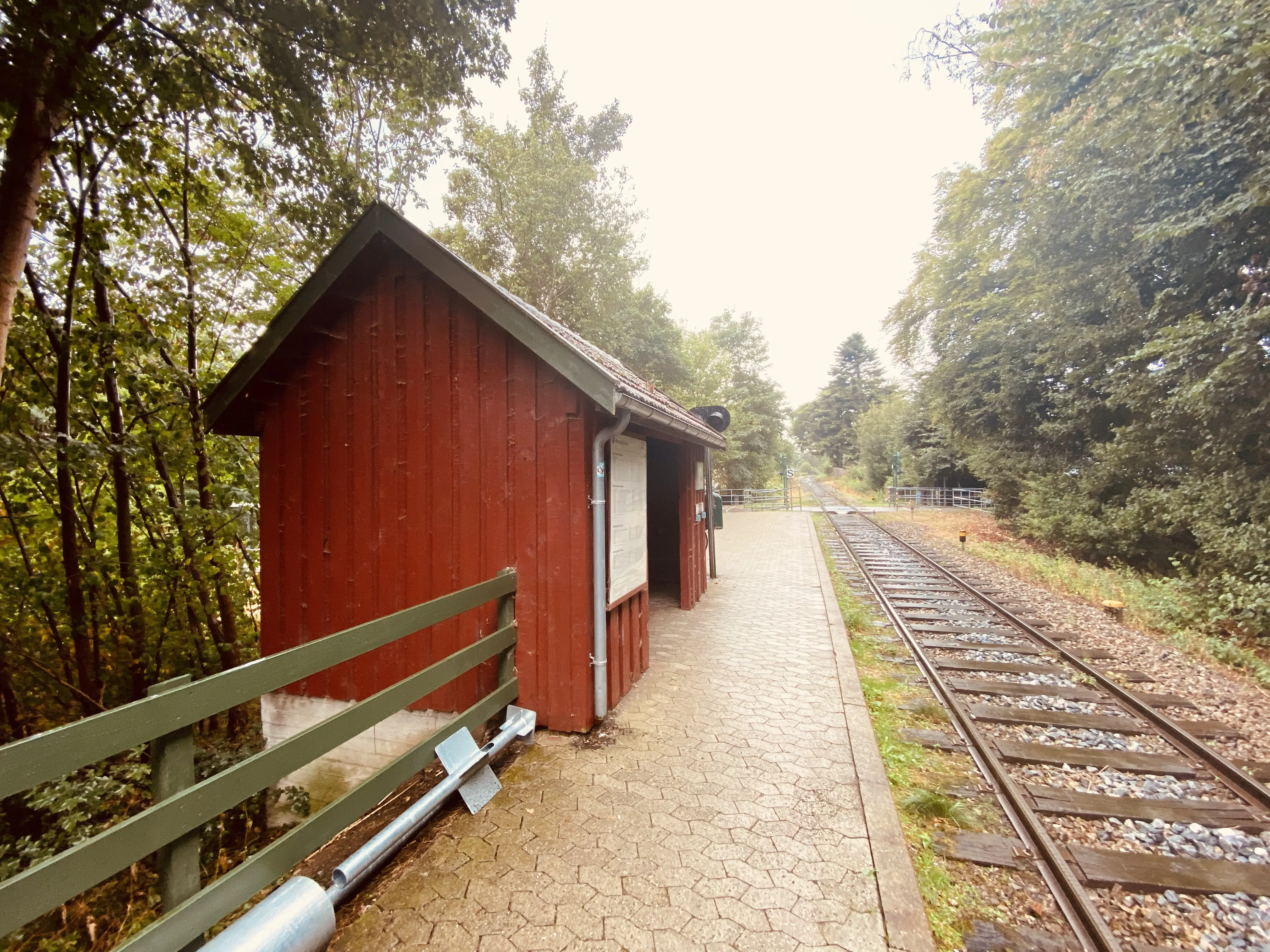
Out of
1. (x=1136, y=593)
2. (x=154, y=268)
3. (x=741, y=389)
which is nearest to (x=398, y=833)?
(x=154, y=268)

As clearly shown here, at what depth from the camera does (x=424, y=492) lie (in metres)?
4.23

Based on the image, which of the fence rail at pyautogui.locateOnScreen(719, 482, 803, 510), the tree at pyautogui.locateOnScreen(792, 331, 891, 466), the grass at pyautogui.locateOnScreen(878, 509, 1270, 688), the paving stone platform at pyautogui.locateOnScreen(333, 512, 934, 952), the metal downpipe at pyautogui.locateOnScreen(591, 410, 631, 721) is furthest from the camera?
the tree at pyautogui.locateOnScreen(792, 331, 891, 466)

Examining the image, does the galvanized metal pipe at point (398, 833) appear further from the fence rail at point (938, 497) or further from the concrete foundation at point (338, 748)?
the fence rail at point (938, 497)

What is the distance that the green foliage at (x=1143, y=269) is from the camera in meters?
6.34

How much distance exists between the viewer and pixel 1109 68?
6.91m

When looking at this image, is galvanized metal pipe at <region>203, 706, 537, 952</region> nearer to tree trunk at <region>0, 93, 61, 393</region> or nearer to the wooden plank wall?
the wooden plank wall

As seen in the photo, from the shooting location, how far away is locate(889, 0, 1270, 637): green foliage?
20.8ft

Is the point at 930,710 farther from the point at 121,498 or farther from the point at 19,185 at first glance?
the point at 121,498

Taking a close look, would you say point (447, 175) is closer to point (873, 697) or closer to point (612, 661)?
point (612, 661)

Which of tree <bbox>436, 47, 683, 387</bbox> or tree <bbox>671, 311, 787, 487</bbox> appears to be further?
tree <bbox>671, 311, 787, 487</bbox>

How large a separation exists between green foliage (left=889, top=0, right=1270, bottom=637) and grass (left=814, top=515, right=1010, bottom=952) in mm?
5265

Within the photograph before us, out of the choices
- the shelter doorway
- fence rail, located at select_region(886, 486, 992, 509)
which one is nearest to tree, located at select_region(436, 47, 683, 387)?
the shelter doorway

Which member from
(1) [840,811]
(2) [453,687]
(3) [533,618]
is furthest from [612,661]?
(1) [840,811]

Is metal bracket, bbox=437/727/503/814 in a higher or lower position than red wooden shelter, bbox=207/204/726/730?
lower
